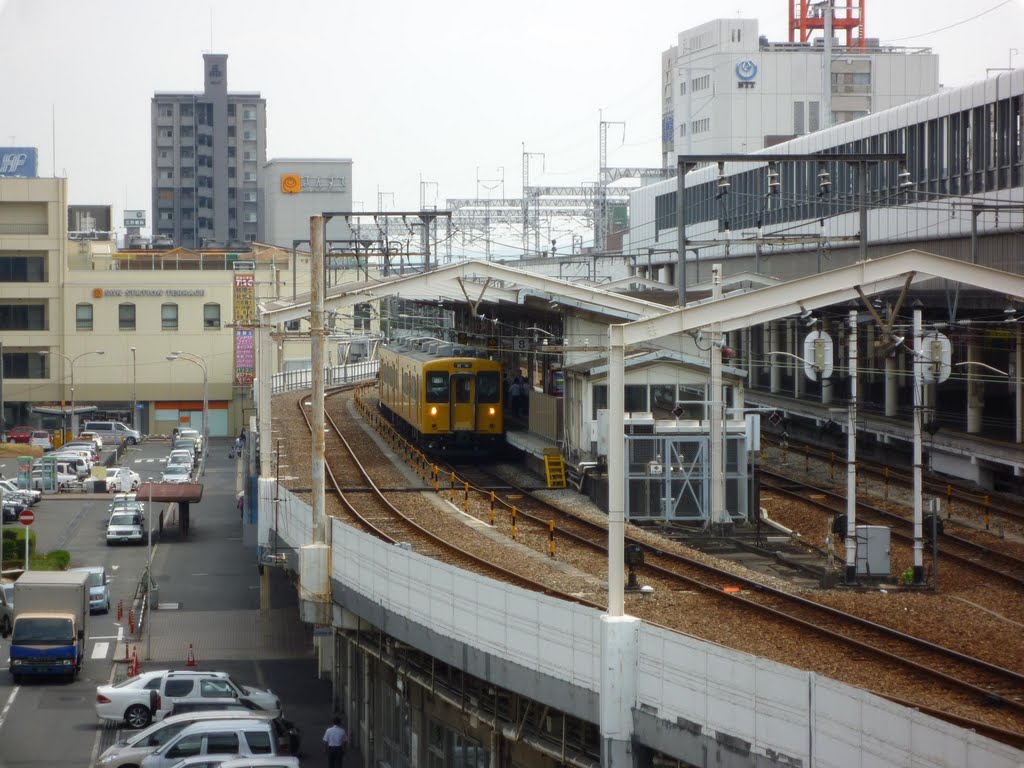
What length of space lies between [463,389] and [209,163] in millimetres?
53352

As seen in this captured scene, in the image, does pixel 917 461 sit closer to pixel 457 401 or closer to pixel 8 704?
pixel 8 704

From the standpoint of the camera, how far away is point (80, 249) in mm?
48688

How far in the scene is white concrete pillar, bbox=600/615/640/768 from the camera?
25.5 feet

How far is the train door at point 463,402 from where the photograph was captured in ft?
78.9

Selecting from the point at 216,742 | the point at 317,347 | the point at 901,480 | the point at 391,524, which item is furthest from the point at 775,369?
the point at 216,742

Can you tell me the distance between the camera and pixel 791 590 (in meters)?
12.6

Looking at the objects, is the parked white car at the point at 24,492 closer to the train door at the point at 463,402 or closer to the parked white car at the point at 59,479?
the parked white car at the point at 59,479

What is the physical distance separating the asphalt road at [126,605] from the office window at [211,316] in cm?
988

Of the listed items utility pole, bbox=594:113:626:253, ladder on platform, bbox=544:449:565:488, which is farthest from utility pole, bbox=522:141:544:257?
ladder on platform, bbox=544:449:565:488

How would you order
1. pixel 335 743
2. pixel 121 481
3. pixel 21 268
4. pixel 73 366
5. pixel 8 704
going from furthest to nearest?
pixel 73 366, pixel 21 268, pixel 121 481, pixel 8 704, pixel 335 743

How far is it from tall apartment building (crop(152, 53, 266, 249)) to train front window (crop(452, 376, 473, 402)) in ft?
165

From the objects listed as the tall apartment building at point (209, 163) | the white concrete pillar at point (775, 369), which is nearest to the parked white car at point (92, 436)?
the white concrete pillar at point (775, 369)

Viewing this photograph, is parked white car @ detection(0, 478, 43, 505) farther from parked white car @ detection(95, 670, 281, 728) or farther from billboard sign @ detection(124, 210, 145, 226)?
billboard sign @ detection(124, 210, 145, 226)

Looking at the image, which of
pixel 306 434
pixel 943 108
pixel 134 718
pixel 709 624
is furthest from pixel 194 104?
pixel 709 624
